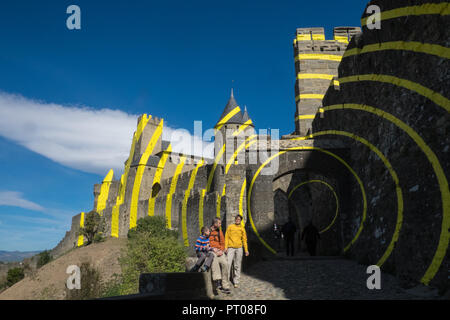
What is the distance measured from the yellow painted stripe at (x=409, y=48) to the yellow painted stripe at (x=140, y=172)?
29.1 m

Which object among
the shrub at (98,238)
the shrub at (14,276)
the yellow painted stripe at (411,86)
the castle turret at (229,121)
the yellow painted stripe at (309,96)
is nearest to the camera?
the yellow painted stripe at (411,86)

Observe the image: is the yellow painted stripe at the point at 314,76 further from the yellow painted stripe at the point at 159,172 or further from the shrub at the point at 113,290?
the yellow painted stripe at the point at 159,172

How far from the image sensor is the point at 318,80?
18344 mm

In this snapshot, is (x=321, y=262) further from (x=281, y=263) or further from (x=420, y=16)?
(x=420, y=16)

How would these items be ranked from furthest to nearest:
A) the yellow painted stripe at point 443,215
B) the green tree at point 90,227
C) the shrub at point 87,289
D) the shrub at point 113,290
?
the green tree at point 90,227 → the shrub at point 113,290 → the shrub at point 87,289 → the yellow painted stripe at point 443,215

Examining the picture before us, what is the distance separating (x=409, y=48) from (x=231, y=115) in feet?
94.8

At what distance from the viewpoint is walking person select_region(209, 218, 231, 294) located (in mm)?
5426

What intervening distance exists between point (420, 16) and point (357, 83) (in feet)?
10.7

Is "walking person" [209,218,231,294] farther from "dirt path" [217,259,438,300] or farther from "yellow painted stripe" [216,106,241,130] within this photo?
"yellow painted stripe" [216,106,241,130]

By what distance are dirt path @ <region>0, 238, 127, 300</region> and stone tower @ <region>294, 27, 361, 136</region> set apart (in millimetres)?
15190

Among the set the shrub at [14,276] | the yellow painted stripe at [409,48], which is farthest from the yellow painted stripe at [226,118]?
the yellow painted stripe at [409,48]

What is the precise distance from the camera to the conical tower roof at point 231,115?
34.2 metres
